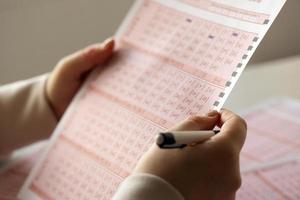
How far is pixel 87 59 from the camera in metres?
0.63

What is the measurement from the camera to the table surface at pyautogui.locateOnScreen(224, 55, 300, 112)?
33.1 inches

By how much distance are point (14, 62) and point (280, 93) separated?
541mm

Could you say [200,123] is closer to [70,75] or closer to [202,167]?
[202,167]

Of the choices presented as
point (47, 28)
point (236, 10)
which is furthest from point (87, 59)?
point (47, 28)

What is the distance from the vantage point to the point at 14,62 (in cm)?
97

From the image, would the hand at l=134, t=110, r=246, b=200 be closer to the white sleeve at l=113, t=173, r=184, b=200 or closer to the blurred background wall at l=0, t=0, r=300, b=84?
the white sleeve at l=113, t=173, r=184, b=200

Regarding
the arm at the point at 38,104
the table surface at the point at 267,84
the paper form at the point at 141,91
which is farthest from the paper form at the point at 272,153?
the arm at the point at 38,104

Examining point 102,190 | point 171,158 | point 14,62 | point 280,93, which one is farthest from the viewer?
point 14,62

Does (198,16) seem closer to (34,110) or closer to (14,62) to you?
(34,110)

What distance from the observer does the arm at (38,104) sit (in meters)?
0.65

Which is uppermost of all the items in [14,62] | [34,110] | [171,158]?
[171,158]

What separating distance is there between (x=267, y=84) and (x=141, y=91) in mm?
413

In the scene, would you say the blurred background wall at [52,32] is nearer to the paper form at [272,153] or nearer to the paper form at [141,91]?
the paper form at [272,153]

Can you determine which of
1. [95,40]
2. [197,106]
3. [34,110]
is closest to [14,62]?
[95,40]
